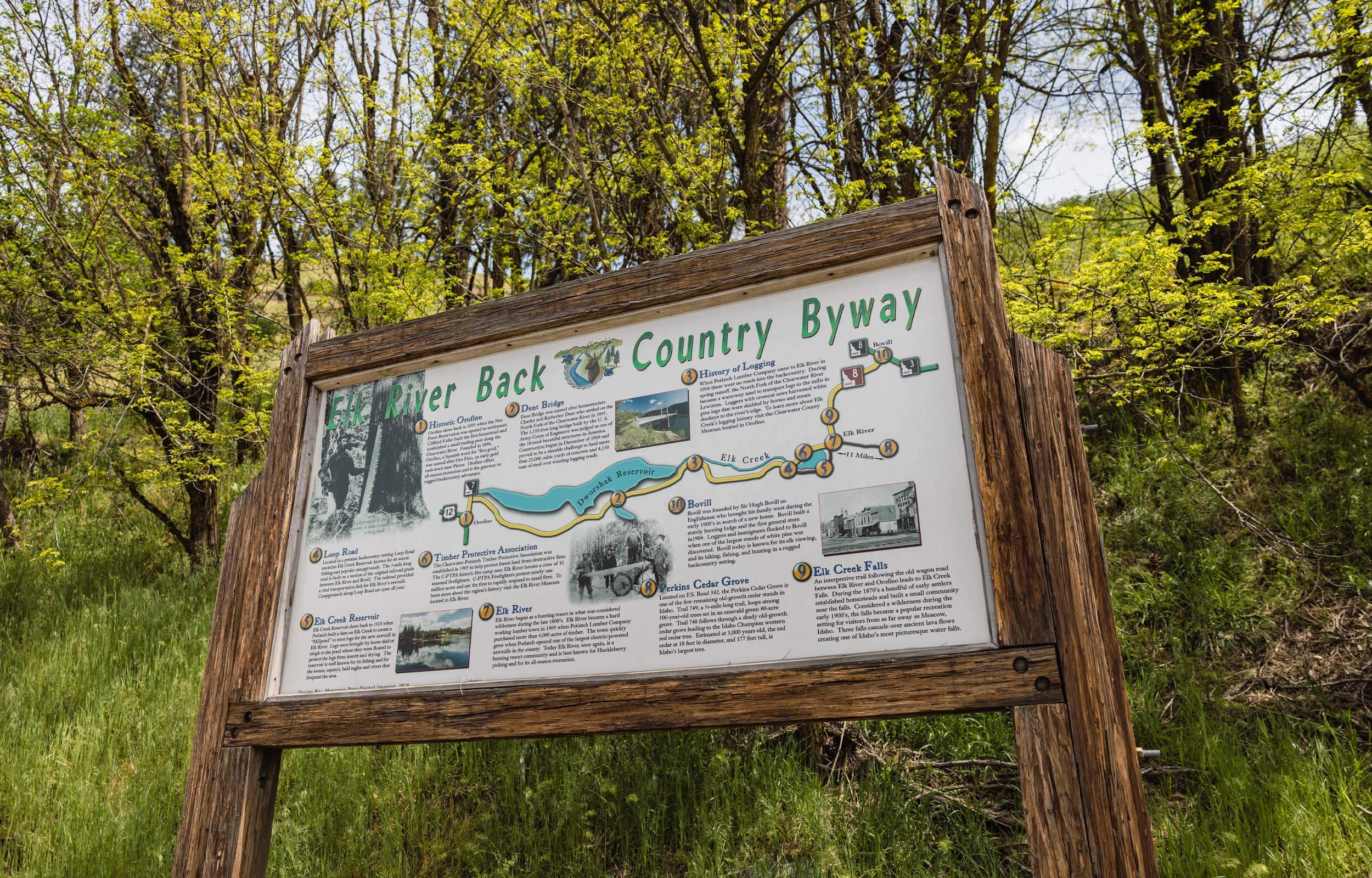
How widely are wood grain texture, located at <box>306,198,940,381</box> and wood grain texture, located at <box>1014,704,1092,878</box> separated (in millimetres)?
1293

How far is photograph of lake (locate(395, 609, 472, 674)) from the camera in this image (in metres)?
2.58

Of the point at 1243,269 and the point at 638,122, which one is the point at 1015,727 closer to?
the point at 638,122

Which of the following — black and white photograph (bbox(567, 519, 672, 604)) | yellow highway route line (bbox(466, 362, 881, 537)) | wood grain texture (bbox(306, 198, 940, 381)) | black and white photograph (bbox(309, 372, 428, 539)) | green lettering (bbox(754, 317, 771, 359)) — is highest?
wood grain texture (bbox(306, 198, 940, 381))

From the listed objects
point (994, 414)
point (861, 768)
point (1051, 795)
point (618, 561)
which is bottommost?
point (861, 768)

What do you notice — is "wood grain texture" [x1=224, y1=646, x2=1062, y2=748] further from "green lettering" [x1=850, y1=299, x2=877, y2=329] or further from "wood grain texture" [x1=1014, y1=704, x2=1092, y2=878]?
"green lettering" [x1=850, y1=299, x2=877, y2=329]

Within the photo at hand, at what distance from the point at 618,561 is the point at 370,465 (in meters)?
1.12

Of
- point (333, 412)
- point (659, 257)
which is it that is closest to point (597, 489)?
point (333, 412)

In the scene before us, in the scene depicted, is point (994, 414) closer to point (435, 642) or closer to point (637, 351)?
point (637, 351)

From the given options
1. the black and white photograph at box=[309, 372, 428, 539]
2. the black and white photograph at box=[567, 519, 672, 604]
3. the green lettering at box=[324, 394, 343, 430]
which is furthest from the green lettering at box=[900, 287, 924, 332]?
the green lettering at box=[324, 394, 343, 430]

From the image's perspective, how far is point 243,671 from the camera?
2.78 metres

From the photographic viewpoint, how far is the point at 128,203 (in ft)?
25.4

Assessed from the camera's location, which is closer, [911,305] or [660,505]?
[911,305]

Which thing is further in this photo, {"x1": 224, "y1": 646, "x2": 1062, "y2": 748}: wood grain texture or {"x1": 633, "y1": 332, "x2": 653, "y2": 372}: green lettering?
{"x1": 633, "y1": 332, "x2": 653, "y2": 372}: green lettering

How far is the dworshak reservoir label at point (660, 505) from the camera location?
6.97 feet
